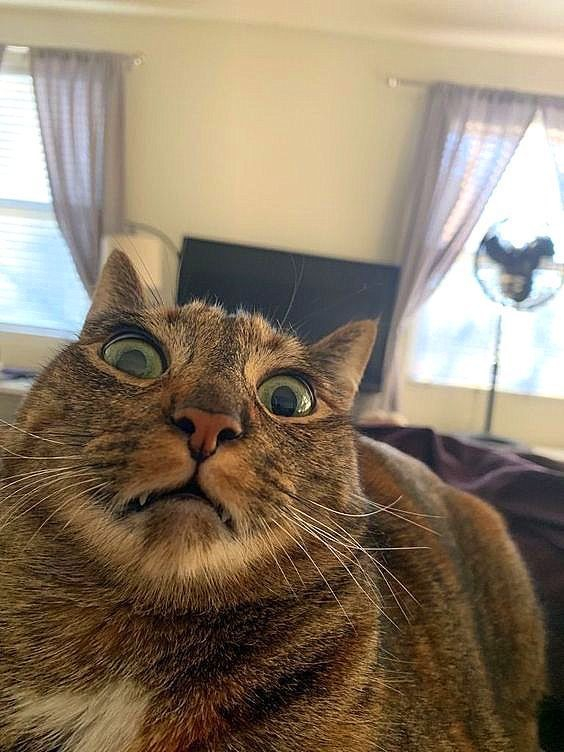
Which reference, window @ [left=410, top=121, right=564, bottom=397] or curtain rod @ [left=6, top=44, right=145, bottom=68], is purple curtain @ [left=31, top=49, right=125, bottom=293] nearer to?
curtain rod @ [left=6, top=44, right=145, bottom=68]

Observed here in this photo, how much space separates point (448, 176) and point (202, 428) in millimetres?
3019

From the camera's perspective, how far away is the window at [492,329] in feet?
10.8

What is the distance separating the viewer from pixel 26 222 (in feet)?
11.3

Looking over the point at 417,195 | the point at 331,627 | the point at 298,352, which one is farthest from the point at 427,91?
the point at 331,627

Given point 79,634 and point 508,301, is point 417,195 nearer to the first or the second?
point 508,301

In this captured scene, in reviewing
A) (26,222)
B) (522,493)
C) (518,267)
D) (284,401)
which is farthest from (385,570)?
(26,222)

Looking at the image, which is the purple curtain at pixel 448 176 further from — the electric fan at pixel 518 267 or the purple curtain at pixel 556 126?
the electric fan at pixel 518 267

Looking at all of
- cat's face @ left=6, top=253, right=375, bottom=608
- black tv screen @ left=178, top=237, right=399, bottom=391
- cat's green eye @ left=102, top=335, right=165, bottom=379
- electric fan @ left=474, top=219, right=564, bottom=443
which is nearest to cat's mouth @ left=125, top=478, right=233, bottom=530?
cat's face @ left=6, top=253, right=375, bottom=608

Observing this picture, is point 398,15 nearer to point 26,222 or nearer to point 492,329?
point 492,329

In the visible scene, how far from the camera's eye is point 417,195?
321 cm

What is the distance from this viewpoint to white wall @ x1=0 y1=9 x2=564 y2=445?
3246 mm

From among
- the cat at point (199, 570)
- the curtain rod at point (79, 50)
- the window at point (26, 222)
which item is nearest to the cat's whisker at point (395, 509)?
the cat at point (199, 570)

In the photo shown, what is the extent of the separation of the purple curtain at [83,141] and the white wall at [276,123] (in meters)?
0.12

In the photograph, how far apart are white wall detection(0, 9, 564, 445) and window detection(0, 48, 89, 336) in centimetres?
30
